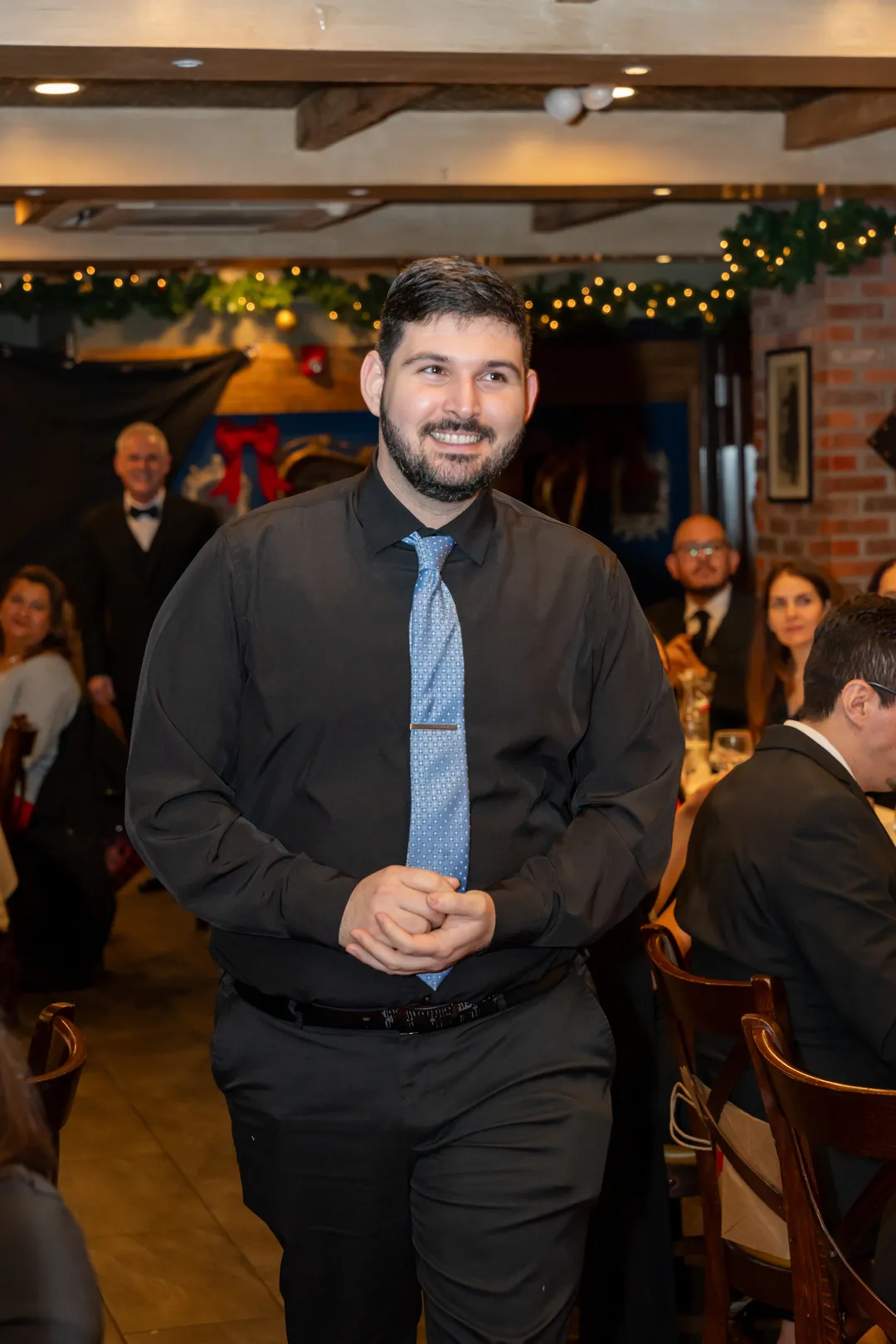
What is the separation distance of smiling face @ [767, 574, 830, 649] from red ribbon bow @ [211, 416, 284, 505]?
4468 millimetres

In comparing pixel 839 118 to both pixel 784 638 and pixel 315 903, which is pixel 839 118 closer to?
pixel 784 638

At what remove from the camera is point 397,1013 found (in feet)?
6.49

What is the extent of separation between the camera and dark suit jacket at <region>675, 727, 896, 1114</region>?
7.75 ft

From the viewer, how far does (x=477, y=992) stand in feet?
6.55

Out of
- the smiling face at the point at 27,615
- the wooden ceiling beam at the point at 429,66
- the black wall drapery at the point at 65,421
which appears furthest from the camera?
the black wall drapery at the point at 65,421

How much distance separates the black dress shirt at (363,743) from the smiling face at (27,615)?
3.69m

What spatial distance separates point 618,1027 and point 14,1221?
65.9 inches

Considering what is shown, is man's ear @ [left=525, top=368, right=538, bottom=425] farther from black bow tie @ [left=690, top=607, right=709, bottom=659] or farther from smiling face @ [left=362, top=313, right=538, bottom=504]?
black bow tie @ [left=690, top=607, right=709, bottom=659]

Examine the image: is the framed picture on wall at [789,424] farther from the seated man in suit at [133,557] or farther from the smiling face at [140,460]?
the smiling face at [140,460]

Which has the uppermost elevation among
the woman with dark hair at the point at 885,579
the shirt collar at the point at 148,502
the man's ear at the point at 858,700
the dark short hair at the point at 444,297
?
the dark short hair at the point at 444,297

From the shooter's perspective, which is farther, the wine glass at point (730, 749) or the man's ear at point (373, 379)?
the wine glass at point (730, 749)

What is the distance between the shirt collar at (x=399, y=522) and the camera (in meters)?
Result: 2.07

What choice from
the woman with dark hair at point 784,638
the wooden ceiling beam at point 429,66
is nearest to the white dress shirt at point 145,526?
the woman with dark hair at point 784,638

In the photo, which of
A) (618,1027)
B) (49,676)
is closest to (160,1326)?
(618,1027)
